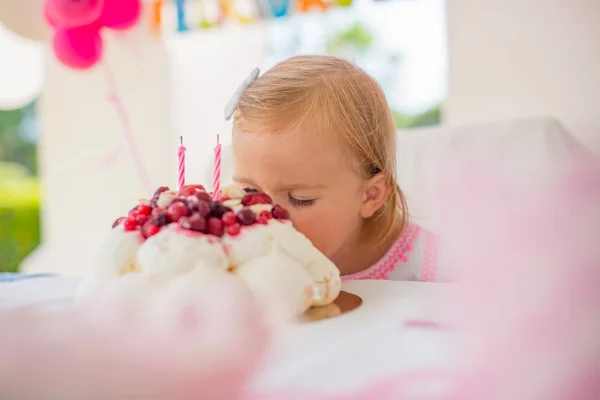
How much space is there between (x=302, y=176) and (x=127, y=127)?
6.47 ft

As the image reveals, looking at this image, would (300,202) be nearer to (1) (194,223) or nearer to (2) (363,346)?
(1) (194,223)

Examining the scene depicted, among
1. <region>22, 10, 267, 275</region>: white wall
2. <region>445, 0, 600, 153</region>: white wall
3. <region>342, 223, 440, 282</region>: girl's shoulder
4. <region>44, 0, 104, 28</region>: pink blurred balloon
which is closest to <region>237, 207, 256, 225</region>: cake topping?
<region>342, 223, 440, 282</region>: girl's shoulder

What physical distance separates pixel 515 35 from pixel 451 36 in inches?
8.8

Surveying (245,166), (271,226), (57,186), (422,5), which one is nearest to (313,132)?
(245,166)

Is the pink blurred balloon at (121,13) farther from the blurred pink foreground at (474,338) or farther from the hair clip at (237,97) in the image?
the blurred pink foreground at (474,338)

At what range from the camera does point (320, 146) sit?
3.03ft

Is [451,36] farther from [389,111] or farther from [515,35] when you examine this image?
[389,111]

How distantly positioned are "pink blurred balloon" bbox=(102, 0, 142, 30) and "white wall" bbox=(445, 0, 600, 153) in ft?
4.01

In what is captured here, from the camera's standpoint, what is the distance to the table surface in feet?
1.29

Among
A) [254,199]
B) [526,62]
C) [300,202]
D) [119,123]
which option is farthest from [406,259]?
[119,123]

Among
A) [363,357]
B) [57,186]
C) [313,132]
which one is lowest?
[57,186]

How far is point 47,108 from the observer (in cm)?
290

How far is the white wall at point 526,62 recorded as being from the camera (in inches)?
65.0

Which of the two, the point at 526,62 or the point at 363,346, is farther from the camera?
the point at 526,62
